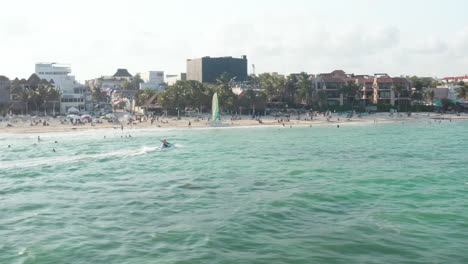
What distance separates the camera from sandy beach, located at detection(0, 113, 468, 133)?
3167 inches

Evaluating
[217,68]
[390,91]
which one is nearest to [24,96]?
[217,68]

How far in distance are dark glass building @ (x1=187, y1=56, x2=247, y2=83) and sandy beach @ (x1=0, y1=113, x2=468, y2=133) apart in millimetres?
45220

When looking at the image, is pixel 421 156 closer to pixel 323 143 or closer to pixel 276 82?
pixel 323 143

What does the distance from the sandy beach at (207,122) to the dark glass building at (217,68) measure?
45.2 metres

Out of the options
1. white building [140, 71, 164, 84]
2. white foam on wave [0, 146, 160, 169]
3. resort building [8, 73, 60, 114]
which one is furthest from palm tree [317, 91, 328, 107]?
white building [140, 71, 164, 84]

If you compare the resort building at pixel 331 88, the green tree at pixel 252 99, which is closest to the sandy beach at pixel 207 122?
the green tree at pixel 252 99

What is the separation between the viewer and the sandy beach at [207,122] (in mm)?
80438

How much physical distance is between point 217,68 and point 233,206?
12260 centimetres

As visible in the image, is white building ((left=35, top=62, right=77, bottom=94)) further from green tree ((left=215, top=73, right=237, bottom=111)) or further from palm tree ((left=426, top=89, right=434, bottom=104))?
palm tree ((left=426, top=89, right=434, bottom=104))

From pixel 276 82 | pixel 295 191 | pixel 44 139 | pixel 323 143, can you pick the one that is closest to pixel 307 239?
pixel 295 191

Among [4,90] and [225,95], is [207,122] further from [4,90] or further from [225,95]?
[4,90]

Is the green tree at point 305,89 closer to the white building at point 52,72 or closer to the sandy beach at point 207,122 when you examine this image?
the sandy beach at point 207,122

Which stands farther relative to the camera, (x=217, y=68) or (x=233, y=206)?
(x=217, y=68)

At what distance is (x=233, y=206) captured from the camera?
25.5m
